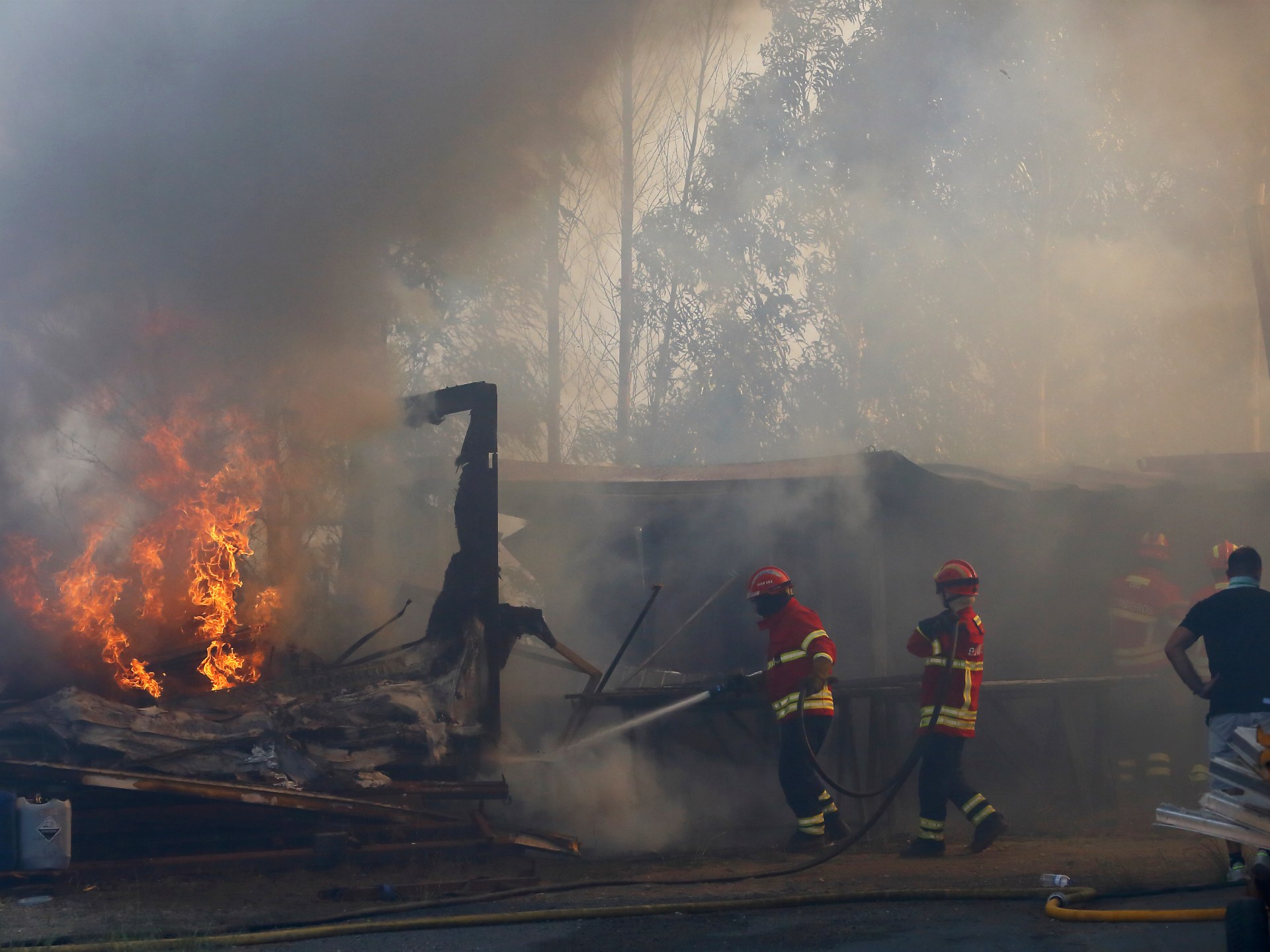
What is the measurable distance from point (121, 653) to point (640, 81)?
11449mm

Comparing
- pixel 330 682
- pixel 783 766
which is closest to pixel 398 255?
pixel 330 682

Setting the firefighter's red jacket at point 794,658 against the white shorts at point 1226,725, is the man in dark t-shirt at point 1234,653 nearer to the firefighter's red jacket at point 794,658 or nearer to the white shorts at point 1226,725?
the white shorts at point 1226,725

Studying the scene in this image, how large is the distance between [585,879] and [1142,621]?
5.33 metres

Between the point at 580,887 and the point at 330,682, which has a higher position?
the point at 330,682

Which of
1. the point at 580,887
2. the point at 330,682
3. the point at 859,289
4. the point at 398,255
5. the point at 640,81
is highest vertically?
the point at 640,81

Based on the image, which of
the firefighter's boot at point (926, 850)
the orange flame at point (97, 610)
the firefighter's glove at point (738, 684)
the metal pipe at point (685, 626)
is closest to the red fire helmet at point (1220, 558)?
the firefighter's boot at point (926, 850)

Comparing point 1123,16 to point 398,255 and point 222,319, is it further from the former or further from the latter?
point 222,319

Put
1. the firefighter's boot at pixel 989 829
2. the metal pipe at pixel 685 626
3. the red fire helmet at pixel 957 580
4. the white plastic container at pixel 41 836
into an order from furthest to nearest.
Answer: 1. the metal pipe at pixel 685 626
2. the red fire helmet at pixel 957 580
3. the firefighter's boot at pixel 989 829
4. the white plastic container at pixel 41 836

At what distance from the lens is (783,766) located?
6.74m

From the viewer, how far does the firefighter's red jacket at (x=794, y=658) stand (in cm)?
681

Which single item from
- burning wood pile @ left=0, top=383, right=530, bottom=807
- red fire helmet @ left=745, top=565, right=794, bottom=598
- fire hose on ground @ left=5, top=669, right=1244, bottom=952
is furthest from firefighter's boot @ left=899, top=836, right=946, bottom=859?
burning wood pile @ left=0, top=383, right=530, bottom=807

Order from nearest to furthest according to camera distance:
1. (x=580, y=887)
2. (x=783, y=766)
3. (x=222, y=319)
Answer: (x=580, y=887)
(x=783, y=766)
(x=222, y=319)

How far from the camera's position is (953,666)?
21.9 feet

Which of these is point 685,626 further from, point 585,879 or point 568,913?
point 568,913
